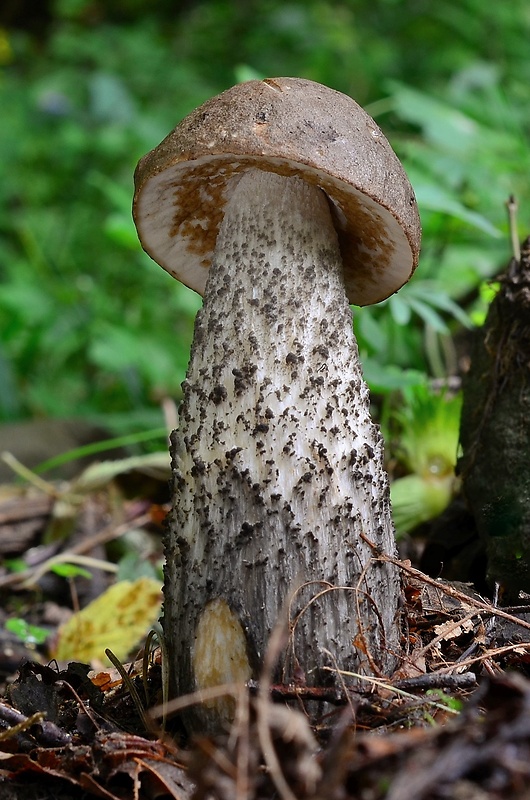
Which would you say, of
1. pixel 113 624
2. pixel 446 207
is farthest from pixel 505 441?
pixel 113 624

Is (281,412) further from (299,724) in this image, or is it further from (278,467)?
(299,724)

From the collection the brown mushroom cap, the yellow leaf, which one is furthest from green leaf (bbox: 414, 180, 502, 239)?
the yellow leaf

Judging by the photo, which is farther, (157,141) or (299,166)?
(157,141)

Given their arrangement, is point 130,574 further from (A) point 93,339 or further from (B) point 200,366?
(A) point 93,339

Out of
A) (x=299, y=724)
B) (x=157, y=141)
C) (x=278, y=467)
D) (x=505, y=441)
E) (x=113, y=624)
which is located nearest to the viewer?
(x=299, y=724)

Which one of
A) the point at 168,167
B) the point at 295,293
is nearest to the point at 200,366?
the point at 295,293

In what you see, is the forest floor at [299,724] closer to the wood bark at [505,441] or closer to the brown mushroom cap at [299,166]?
the wood bark at [505,441]

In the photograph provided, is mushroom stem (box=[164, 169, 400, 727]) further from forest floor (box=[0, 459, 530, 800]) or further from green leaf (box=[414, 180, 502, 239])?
green leaf (box=[414, 180, 502, 239])

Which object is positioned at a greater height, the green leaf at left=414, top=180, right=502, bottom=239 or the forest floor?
the green leaf at left=414, top=180, right=502, bottom=239
